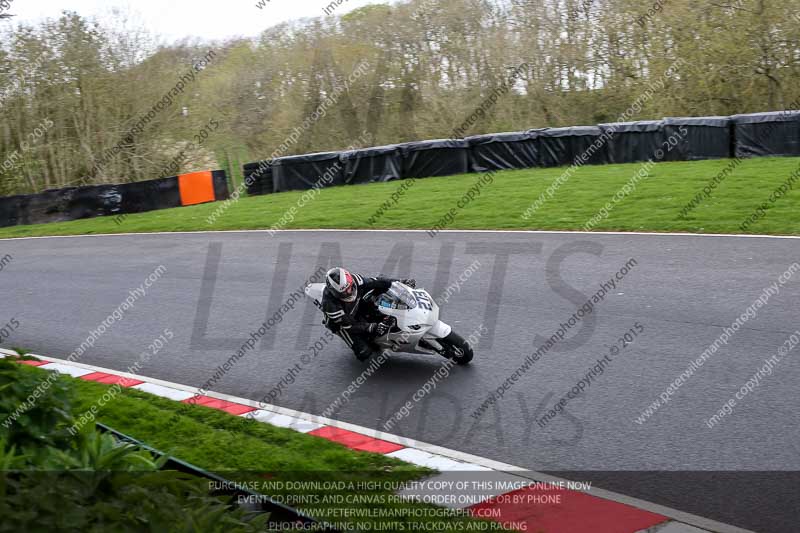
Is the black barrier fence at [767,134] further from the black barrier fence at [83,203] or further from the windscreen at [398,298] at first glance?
the black barrier fence at [83,203]

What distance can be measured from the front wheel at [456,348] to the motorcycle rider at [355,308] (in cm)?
74

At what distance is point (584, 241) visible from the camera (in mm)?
15492

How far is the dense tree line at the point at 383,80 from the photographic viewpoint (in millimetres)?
28344

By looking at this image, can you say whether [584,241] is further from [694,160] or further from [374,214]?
[694,160]

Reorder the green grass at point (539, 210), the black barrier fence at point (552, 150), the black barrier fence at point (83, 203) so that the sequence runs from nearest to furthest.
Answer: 1. the green grass at point (539, 210)
2. the black barrier fence at point (552, 150)
3. the black barrier fence at point (83, 203)

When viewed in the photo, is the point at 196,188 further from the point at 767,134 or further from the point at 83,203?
the point at 767,134

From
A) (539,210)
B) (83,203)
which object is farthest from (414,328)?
(83,203)

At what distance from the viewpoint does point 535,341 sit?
1017 cm

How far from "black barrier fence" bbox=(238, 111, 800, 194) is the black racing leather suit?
16101 millimetres

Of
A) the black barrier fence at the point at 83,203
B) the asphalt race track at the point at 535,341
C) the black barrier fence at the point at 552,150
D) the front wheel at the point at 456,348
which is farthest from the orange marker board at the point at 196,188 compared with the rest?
the front wheel at the point at 456,348

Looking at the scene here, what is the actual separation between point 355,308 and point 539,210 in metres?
10.4

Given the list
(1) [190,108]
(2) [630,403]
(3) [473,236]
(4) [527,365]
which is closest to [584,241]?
(3) [473,236]

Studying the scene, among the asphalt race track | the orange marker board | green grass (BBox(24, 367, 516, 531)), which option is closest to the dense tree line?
the orange marker board

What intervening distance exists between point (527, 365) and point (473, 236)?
26.6ft
